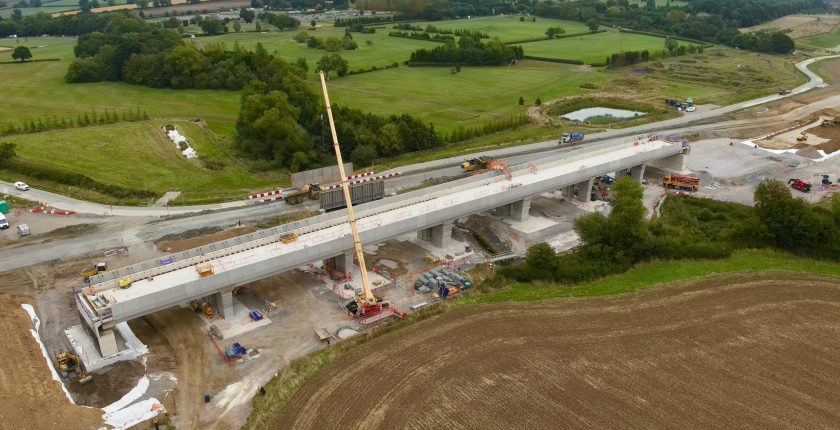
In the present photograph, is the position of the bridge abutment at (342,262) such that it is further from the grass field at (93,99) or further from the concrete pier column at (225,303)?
the grass field at (93,99)

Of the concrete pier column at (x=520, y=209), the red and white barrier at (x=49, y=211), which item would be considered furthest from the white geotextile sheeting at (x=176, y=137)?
the concrete pier column at (x=520, y=209)

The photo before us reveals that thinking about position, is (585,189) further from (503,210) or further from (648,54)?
(648,54)

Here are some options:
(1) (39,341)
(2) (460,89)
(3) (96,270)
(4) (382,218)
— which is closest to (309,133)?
(4) (382,218)

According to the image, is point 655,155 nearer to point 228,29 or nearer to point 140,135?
point 140,135

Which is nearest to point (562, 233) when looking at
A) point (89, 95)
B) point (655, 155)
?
point (655, 155)

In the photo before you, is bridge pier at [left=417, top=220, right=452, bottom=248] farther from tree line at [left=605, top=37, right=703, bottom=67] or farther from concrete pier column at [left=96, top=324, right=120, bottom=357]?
tree line at [left=605, top=37, right=703, bottom=67]

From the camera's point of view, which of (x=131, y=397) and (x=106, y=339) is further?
(x=106, y=339)
